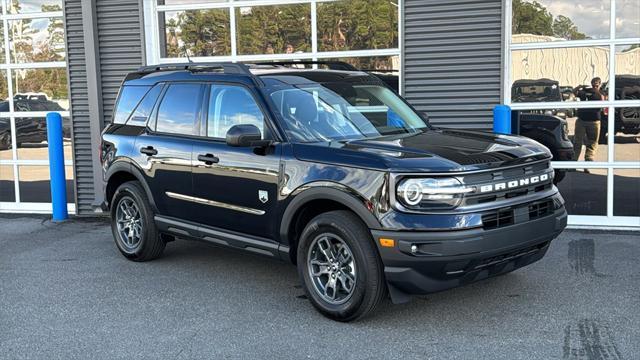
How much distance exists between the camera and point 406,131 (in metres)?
5.74

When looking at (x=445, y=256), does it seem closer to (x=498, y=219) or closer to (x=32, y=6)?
(x=498, y=219)

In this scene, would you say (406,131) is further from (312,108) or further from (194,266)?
(194,266)

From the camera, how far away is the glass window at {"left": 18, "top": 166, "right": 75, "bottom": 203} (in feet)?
33.2

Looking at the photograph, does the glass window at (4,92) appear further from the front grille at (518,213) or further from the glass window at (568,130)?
the front grille at (518,213)

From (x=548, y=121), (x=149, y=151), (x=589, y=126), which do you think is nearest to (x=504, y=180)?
(x=149, y=151)

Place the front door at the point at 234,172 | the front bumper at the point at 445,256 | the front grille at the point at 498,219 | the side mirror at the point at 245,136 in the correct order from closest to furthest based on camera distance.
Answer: the front bumper at the point at 445,256
the front grille at the point at 498,219
the side mirror at the point at 245,136
the front door at the point at 234,172

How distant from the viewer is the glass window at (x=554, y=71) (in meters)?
8.00

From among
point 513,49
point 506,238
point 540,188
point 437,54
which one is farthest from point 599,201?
point 506,238

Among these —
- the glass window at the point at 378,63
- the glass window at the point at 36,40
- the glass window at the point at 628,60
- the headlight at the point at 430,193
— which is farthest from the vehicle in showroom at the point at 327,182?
the glass window at the point at 36,40

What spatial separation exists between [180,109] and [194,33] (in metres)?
3.64

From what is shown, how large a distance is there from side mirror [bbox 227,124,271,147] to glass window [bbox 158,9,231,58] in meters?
4.42

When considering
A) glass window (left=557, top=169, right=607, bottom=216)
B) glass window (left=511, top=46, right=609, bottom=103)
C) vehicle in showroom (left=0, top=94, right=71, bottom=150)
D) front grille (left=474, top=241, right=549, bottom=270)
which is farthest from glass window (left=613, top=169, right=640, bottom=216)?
vehicle in showroom (left=0, top=94, right=71, bottom=150)

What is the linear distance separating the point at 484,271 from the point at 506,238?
28cm

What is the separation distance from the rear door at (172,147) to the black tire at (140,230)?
224 millimetres
